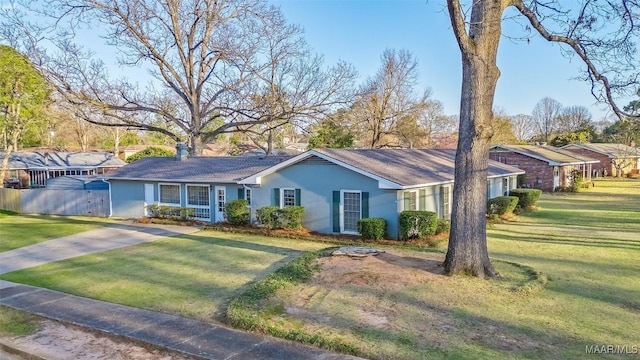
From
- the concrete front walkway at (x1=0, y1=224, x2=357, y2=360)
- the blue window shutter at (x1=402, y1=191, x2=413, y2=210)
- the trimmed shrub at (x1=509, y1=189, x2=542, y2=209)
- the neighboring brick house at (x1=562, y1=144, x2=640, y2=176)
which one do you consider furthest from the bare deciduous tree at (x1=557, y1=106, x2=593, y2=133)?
the concrete front walkway at (x1=0, y1=224, x2=357, y2=360)

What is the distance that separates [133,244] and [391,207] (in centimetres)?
910

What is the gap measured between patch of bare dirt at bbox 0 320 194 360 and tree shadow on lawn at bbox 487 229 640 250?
40.4 feet

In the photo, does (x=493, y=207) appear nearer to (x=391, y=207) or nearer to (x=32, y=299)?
(x=391, y=207)

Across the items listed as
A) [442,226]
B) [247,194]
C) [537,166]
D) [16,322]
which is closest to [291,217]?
[247,194]

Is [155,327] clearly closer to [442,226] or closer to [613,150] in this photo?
[442,226]

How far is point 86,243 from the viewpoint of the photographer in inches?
618

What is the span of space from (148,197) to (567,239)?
61.0ft

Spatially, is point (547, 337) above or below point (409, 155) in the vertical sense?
below

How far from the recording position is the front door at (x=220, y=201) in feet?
65.0

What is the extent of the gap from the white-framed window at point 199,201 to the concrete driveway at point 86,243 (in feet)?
4.63

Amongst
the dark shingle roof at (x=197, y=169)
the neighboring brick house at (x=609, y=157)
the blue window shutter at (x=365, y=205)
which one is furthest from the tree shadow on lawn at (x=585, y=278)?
the neighboring brick house at (x=609, y=157)

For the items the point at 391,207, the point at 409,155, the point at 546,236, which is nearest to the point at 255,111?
the point at 409,155

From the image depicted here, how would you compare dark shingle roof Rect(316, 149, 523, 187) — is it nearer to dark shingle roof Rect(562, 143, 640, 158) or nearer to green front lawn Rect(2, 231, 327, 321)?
green front lawn Rect(2, 231, 327, 321)

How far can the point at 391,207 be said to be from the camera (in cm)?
1522
